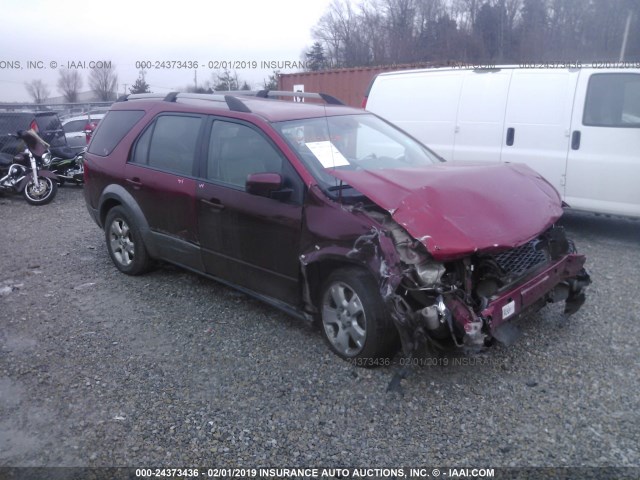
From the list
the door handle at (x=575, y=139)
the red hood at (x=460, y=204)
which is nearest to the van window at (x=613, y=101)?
the door handle at (x=575, y=139)

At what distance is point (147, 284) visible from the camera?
223 inches

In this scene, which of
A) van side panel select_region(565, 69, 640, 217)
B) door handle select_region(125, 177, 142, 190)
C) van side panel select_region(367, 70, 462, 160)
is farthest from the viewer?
van side panel select_region(367, 70, 462, 160)

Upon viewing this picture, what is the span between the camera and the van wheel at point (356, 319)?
365 centimetres

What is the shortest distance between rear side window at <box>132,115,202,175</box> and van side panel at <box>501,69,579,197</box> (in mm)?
4142

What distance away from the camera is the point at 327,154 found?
Result: 14.3 ft

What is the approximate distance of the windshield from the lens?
14.0 feet

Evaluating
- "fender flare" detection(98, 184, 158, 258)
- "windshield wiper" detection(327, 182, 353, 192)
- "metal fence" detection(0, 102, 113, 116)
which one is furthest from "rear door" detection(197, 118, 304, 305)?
"metal fence" detection(0, 102, 113, 116)

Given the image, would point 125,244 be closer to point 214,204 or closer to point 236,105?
point 214,204

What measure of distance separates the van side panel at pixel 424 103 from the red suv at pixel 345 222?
8.84ft

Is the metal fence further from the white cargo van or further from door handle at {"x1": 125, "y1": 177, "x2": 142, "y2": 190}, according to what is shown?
the white cargo van

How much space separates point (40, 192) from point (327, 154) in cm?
831

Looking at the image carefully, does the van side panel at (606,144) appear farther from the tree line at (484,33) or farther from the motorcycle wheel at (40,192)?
the motorcycle wheel at (40,192)

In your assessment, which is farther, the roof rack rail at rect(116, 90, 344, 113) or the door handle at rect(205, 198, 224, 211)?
the roof rack rail at rect(116, 90, 344, 113)

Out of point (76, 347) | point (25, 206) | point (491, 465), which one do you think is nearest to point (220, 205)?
point (76, 347)
